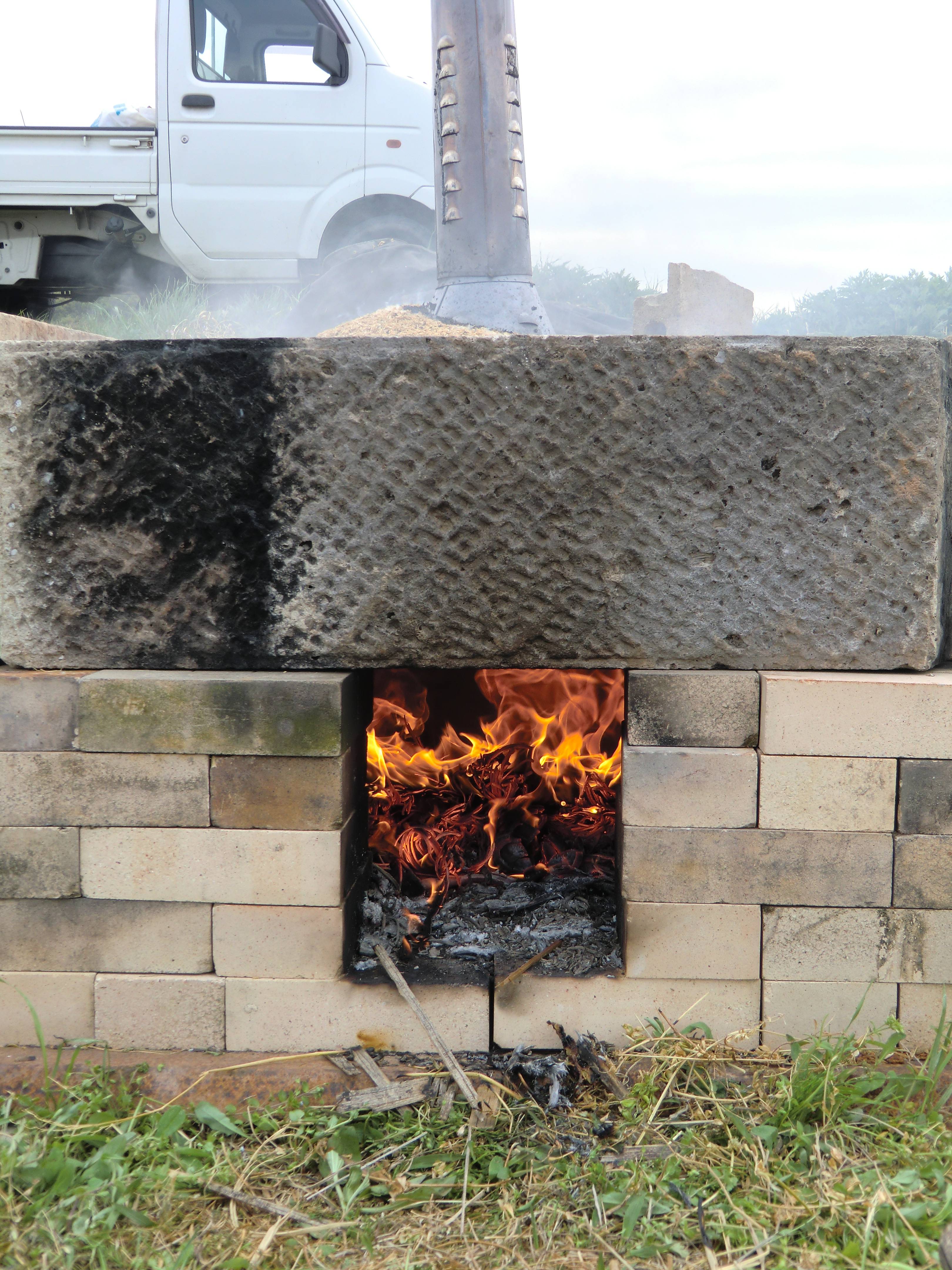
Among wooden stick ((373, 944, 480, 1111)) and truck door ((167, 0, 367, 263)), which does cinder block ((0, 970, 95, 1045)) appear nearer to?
wooden stick ((373, 944, 480, 1111))

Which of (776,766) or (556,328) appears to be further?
(556,328)

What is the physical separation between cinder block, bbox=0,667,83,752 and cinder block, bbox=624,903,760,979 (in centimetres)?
121

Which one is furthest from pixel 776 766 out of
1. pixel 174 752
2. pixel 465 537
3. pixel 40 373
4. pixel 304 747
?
pixel 40 373

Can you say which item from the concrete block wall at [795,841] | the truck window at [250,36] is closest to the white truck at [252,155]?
the truck window at [250,36]

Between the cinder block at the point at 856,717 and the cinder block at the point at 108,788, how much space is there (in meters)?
1.16

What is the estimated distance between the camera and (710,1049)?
6.03 feet

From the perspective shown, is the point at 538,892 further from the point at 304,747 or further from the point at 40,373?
the point at 40,373

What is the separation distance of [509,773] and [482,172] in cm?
249

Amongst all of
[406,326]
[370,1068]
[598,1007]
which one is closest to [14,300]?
[406,326]

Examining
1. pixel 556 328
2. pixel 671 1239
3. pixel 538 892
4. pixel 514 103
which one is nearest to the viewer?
pixel 671 1239

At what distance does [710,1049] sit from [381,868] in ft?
2.98

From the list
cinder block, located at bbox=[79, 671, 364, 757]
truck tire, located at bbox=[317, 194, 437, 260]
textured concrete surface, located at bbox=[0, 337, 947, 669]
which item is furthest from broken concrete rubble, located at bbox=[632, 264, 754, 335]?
cinder block, located at bbox=[79, 671, 364, 757]

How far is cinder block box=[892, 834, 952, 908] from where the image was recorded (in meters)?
1.86

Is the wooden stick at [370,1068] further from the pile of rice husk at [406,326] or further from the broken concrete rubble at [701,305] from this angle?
the broken concrete rubble at [701,305]
